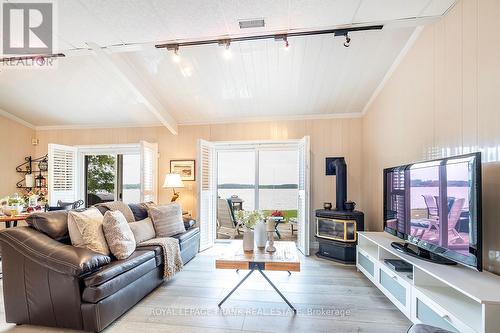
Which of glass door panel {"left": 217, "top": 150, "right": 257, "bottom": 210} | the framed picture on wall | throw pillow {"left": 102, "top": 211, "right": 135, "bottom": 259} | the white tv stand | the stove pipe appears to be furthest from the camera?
glass door panel {"left": 217, "top": 150, "right": 257, "bottom": 210}

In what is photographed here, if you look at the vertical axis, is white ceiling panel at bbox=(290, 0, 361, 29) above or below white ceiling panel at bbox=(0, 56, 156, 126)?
above

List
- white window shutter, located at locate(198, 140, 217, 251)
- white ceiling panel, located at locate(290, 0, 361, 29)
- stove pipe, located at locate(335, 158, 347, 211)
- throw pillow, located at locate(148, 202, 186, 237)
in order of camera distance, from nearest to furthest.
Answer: white ceiling panel, located at locate(290, 0, 361, 29) → throw pillow, located at locate(148, 202, 186, 237) → stove pipe, located at locate(335, 158, 347, 211) → white window shutter, located at locate(198, 140, 217, 251)

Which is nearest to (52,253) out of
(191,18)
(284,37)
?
(191,18)

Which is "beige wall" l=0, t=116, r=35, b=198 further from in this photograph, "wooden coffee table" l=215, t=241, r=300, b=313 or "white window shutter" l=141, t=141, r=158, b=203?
"wooden coffee table" l=215, t=241, r=300, b=313

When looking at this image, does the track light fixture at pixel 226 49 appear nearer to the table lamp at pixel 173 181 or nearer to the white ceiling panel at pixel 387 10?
the white ceiling panel at pixel 387 10

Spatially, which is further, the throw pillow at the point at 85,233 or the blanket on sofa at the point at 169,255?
the blanket on sofa at the point at 169,255

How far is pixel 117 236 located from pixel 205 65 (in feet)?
7.96

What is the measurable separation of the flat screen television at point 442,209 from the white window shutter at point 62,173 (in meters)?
5.79

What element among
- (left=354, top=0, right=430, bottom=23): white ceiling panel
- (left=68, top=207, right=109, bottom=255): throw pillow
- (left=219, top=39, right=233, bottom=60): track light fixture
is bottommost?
(left=68, top=207, right=109, bottom=255): throw pillow

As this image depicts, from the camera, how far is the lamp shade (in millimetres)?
4527

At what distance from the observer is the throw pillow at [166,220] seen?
3348mm

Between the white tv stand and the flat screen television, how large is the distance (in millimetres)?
118

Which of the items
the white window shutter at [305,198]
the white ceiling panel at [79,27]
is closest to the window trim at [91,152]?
the white ceiling panel at [79,27]

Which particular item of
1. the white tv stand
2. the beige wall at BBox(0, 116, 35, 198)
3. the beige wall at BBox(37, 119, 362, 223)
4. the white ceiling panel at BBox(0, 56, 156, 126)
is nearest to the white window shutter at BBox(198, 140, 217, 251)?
the beige wall at BBox(37, 119, 362, 223)
